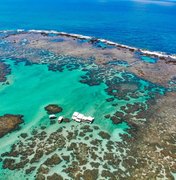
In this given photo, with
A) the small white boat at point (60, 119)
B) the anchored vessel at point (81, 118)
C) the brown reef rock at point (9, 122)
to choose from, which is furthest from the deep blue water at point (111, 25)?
the brown reef rock at point (9, 122)

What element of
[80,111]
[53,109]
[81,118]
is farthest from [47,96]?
[81,118]

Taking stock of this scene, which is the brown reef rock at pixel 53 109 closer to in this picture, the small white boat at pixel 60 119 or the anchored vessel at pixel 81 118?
the small white boat at pixel 60 119

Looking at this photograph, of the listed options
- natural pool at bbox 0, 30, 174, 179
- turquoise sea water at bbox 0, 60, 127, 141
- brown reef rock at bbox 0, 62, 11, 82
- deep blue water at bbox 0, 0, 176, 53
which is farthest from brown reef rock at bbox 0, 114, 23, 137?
deep blue water at bbox 0, 0, 176, 53

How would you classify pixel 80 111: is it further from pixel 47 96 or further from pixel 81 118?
pixel 47 96

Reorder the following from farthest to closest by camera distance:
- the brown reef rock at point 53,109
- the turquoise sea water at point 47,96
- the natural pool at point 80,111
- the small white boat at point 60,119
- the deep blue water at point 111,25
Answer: the deep blue water at point 111,25, the brown reef rock at point 53,109, the turquoise sea water at point 47,96, the small white boat at point 60,119, the natural pool at point 80,111

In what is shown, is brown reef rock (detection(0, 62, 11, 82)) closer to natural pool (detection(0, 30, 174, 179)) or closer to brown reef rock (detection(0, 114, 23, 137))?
natural pool (detection(0, 30, 174, 179))
